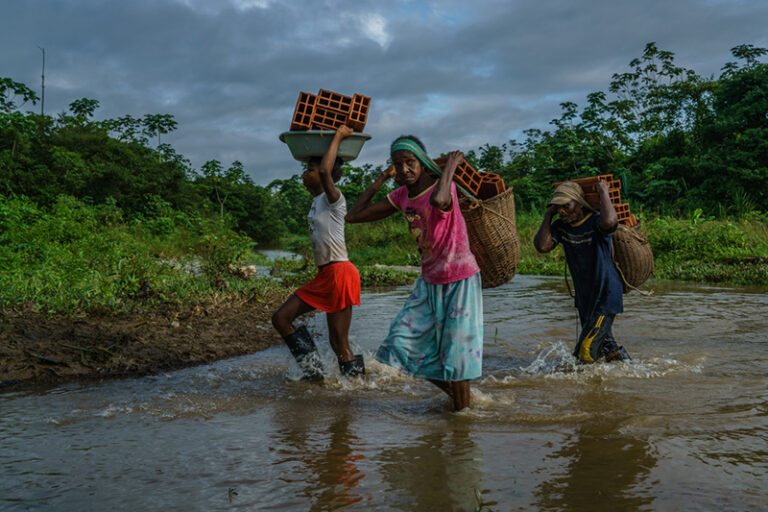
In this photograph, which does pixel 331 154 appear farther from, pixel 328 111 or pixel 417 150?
pixel 417 150

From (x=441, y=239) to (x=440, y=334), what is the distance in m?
0.60

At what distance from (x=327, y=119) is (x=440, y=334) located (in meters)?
1.63

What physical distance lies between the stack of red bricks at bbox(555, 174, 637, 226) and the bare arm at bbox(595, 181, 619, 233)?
0.11 m

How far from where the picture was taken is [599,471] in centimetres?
289

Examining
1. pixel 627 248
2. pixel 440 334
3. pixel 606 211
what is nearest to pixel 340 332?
pixel 440 334

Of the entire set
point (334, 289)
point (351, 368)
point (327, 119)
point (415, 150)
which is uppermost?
point (327, 119)

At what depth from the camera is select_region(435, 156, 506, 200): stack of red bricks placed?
12.6 feet

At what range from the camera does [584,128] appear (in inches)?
1037

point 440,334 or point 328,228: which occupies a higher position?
point 328,228

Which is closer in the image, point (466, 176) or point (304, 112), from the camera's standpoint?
point (466, 176)

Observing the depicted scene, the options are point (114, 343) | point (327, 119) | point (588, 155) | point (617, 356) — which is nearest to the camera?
point (327, 119)

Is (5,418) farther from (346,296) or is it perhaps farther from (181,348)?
(346,296)

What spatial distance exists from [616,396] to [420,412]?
1378mm

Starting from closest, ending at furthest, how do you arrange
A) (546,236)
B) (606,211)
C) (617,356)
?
1. (606,211)
2. (546,236)
3. (617,356)
